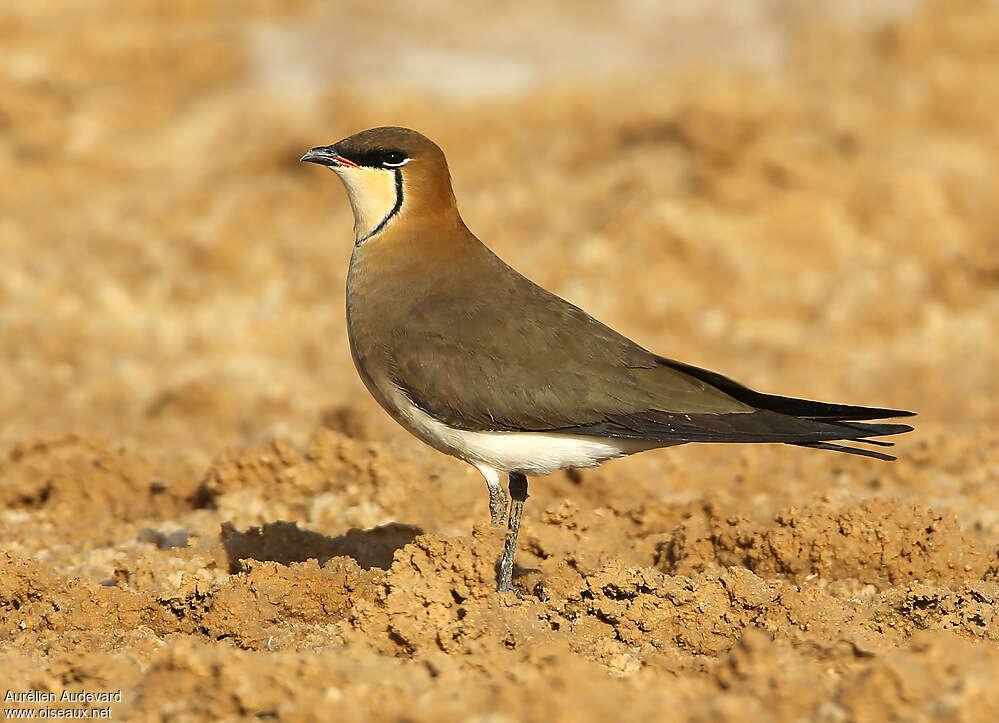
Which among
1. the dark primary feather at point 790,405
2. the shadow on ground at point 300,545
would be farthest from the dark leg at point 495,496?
the dark primary feather at point 790,405

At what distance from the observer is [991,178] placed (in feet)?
40.2

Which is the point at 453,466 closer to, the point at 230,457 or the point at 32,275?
the point at 230,457

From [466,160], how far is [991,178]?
524 cm

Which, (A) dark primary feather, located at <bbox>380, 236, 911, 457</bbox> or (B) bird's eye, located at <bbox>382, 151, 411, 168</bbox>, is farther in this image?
(B) bird's eye, located at <bbox>382, 151, 411, 168</bbox>

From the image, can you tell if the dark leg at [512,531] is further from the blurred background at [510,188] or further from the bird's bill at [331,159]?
the blurred background at [510,188]

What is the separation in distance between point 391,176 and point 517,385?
131 cm

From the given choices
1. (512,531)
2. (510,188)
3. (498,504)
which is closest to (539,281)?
(510,188)

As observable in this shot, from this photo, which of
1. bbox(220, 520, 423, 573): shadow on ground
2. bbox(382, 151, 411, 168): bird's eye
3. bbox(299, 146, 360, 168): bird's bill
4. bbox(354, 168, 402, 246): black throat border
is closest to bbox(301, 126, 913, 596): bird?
bbox(354, 168, 402, 246): black throat border

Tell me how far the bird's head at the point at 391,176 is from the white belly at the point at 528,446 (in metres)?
1.05

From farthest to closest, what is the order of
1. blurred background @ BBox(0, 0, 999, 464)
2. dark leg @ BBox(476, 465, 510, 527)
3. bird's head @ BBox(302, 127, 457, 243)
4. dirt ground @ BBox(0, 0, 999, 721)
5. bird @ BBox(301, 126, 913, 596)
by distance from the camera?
blurred background @ BBox(0, 0, 999, 464), bird's head @ BBox(302, 127, 457, 243), dark leg @ BBox(476, 465, 510, 527), bird @ BBox(301, 126, 913, 596), dirt ground @ BBox(0, 0, 999, 721)

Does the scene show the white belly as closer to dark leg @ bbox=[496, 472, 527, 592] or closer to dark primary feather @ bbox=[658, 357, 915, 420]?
dark leg @ bbox=[496, 472, 527, 592]

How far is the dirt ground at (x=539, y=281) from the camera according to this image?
3936 mm

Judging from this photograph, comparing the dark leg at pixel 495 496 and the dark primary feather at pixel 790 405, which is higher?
the dark primary feather at pixel 790 405

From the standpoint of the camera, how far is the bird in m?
5.00
